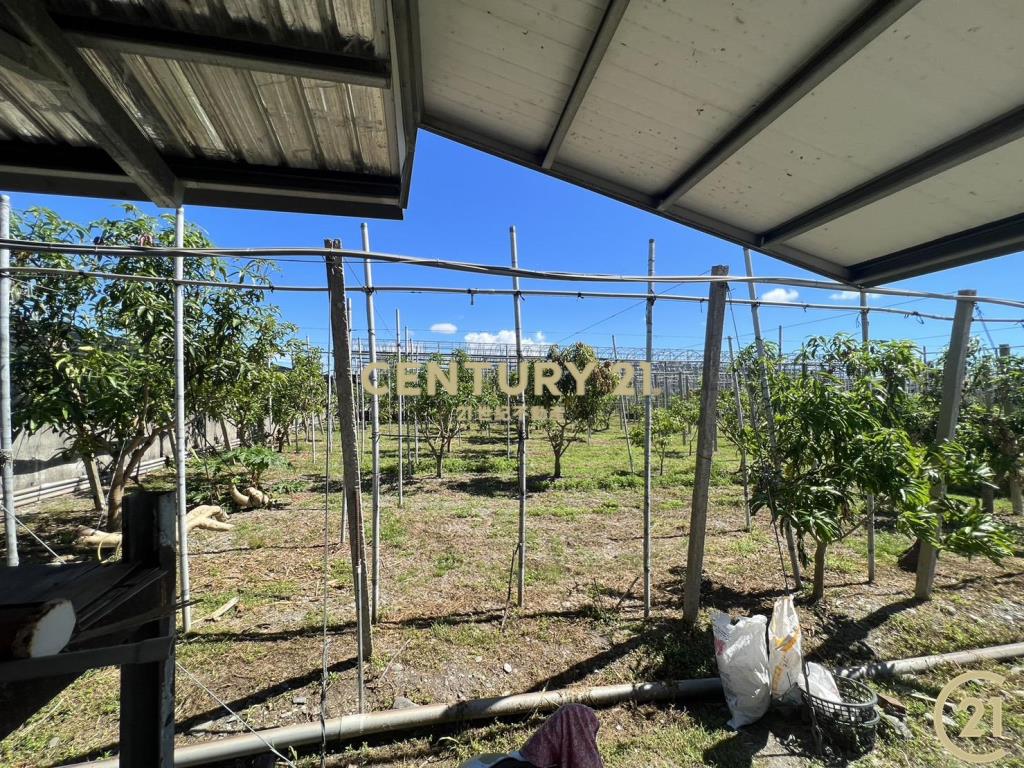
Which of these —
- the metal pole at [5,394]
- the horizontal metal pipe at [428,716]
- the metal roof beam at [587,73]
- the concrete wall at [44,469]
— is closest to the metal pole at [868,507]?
the horizontal metal pipe at [428,716]

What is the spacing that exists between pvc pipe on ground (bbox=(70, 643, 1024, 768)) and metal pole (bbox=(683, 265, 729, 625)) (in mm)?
794

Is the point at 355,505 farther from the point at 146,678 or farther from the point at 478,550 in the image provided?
the point at 478,550

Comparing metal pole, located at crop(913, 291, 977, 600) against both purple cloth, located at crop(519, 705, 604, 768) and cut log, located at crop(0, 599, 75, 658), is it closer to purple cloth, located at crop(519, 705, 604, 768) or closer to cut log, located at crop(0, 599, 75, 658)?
purple cloth, located at crop(519, 705, 604, 768)

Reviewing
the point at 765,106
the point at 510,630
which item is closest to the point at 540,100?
the point at 765,106

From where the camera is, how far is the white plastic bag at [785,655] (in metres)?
2.49

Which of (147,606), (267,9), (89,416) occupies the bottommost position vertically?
(147,606)

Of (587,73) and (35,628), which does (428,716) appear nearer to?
(35,628)

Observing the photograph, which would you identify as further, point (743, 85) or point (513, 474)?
point (513, 474)

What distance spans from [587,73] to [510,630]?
372cm

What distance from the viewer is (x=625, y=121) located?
2.05 metres

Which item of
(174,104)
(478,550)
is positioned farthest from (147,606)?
(478,550)

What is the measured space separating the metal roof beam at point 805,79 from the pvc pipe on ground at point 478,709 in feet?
10.5

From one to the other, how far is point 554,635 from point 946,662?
2841mm

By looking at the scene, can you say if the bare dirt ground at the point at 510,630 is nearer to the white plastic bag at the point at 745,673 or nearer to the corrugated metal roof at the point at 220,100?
the white plastic bag at the point at 745,673
